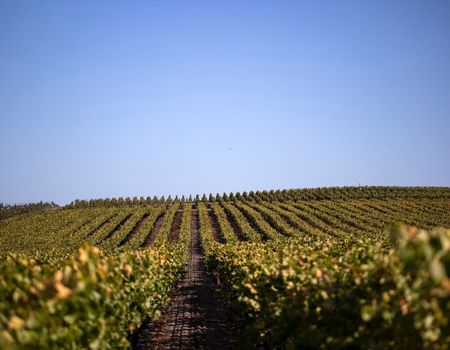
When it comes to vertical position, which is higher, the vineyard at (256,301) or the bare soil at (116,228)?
the vineyard at (256,301)

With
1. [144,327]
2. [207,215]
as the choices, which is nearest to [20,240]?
[207,215]

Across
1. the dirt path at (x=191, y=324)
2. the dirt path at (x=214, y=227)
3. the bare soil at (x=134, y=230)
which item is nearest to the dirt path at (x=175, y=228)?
the dirt path at (x=214, y=227)

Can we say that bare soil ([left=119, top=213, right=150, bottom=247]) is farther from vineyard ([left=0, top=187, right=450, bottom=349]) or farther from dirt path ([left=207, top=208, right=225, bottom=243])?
vineyard ([left=0, top=187, right=450, bottom=349])

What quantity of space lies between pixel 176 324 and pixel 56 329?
1014cm

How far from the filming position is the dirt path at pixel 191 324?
11500mm

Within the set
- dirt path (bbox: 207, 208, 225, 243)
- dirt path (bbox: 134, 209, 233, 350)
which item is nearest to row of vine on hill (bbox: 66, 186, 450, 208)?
dirt path (bbox: 207, 208, 225, 243)

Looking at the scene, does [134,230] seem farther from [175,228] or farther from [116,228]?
[175,228]

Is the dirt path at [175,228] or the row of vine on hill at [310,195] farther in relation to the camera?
the row of vine on hill at [310,195]

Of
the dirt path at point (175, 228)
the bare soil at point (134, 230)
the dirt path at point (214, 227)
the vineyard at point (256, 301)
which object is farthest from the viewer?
the dirt path at point (175, 228)

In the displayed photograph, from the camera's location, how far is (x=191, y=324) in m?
13.8

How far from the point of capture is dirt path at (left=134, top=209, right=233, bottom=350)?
37.7 ft

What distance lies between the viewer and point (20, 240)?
46125 mm

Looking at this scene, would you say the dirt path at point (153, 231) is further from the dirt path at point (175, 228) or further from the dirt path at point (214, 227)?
the dirt path at point (214, 227)

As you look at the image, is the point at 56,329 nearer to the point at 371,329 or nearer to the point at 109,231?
the point at 371,329
